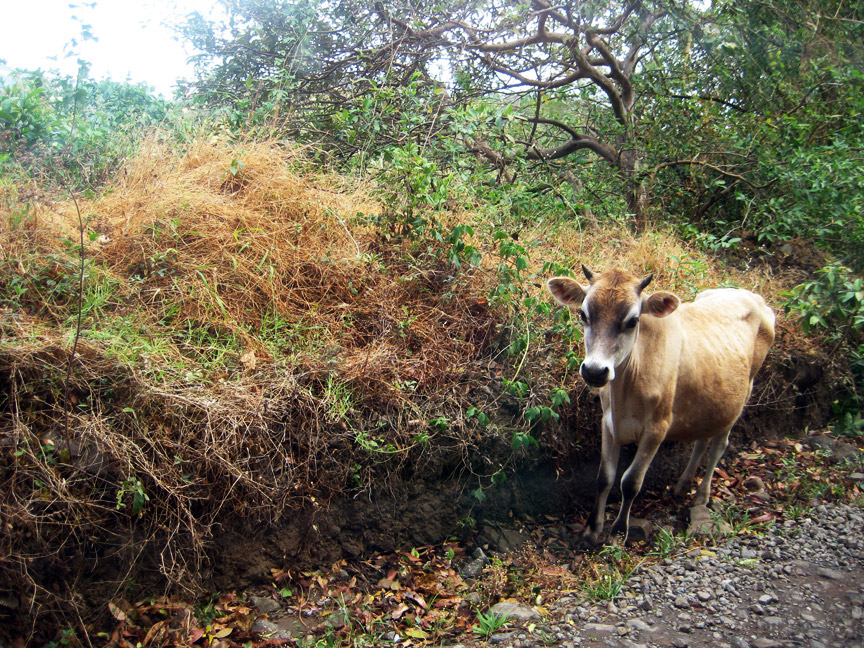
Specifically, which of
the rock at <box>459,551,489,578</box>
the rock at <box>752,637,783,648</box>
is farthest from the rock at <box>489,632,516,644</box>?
the rock at <box>752,637,783,648</box>

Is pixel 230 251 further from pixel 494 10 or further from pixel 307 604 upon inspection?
pixel 494 10

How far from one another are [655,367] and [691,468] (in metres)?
1.45

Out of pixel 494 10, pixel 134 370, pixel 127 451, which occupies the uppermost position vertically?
pixel 494 10

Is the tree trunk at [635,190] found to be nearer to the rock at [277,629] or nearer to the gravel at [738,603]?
the gravel at [738,603]

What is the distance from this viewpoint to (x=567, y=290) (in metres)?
4.39

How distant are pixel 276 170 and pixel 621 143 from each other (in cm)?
517

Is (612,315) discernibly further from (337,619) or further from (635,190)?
(635,190)

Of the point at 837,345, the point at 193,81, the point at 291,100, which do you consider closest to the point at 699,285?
the point at 837,345

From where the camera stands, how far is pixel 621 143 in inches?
347

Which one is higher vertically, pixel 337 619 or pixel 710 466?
pixel 710 466

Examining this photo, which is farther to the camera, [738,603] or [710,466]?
[710,466]

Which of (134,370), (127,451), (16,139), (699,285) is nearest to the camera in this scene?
(127,451)

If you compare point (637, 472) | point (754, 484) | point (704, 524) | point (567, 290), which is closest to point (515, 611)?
point (637, 472)

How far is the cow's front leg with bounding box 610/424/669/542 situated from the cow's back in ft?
1.11
